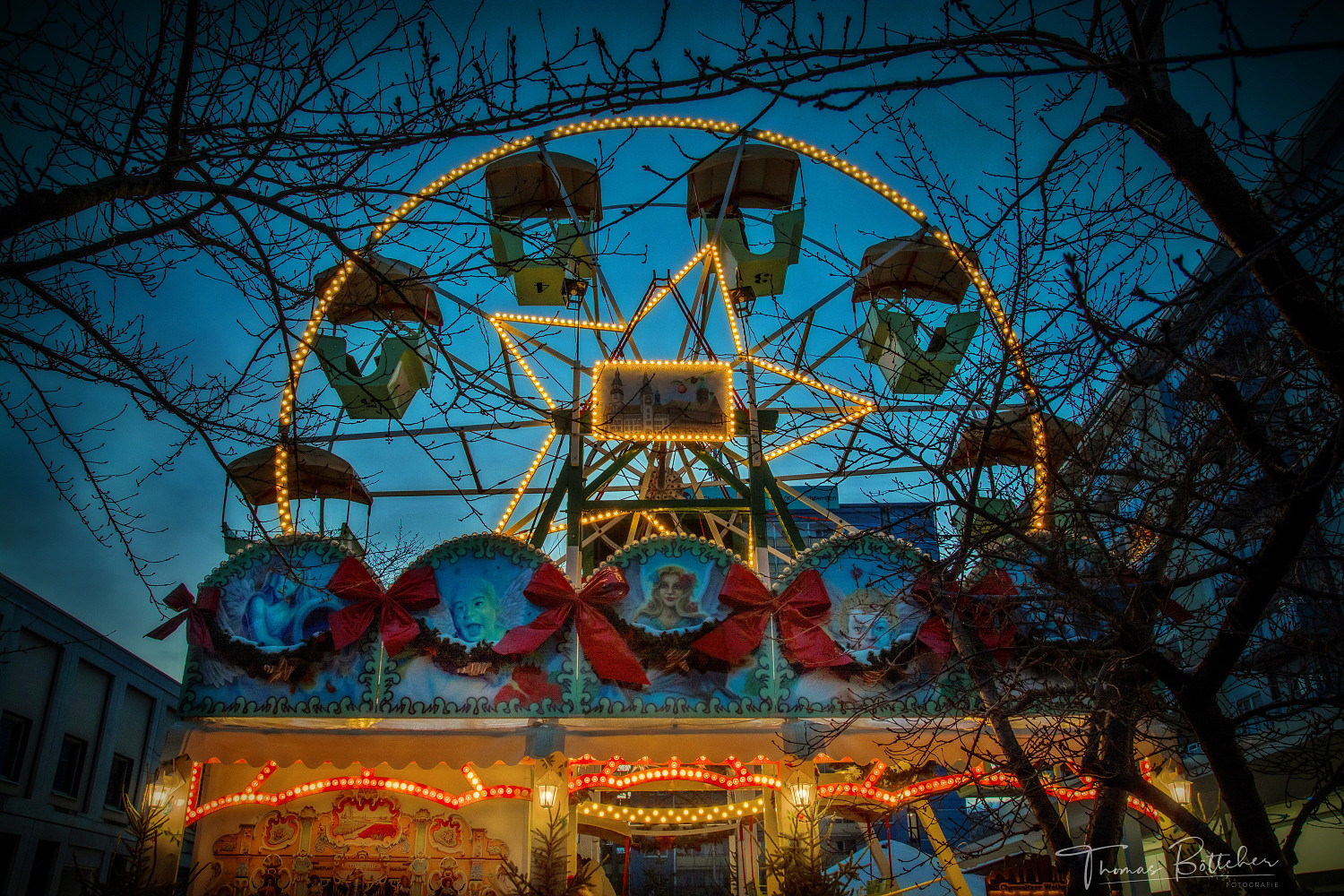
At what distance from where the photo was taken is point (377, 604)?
8.32 meters

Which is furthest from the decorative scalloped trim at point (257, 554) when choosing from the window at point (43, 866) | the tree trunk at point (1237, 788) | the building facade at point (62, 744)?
the window at point (43, 866)

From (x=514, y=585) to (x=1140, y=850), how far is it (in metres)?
7.45

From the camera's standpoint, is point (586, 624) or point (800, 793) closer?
point (586, 624)

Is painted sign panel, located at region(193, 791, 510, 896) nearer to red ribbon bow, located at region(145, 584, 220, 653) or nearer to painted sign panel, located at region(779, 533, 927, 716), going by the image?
red ribbon bow, located at region(145, 584, 220, 653)

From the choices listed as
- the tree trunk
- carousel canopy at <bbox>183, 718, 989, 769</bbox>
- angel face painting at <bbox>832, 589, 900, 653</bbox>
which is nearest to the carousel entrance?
carousel canopy at <bbox>183, 718, 989, 769</bbox>

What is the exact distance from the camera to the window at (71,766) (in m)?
17.2

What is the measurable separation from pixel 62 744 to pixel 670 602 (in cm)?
1498

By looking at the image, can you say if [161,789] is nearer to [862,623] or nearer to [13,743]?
[862,623]

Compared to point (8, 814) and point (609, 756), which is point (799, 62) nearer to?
point (609, 756)

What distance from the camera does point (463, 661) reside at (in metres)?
8.27

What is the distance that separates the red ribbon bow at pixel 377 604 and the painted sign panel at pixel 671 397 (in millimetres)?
3029

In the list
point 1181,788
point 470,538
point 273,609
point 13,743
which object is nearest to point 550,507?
point 470,538

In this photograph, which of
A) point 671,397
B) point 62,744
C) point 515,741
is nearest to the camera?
point 515,741

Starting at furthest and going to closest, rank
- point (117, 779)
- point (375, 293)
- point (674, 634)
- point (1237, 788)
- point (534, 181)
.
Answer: point (117, 779), point (534, 181), point (674, 634), point (375, 293), point (1237, 788)
